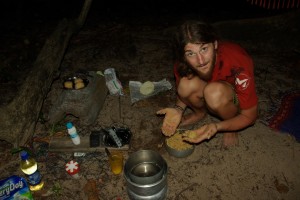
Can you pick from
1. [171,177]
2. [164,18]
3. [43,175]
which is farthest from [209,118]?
[164,18]

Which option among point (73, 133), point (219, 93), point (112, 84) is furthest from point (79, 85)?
point (219, 93)

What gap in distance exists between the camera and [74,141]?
317 centimetres

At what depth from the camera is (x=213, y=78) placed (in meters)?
2.85

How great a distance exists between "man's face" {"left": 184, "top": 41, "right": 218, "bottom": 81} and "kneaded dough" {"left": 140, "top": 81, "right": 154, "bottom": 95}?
57.9 inches

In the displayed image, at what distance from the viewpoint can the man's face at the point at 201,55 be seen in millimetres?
2482

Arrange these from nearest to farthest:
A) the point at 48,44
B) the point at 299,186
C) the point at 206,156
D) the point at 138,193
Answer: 1. the point at 138,193
2. the point at 299,186
3. the point at 206,156
4. the point at 48,44

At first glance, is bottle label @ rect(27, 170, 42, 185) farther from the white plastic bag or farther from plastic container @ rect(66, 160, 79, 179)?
the white plastic bag

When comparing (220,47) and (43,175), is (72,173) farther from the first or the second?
(220,47)

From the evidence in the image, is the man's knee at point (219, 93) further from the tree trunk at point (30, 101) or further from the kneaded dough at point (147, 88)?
the tree trunk at point (30, 101)

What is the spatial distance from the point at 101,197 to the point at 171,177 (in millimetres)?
767

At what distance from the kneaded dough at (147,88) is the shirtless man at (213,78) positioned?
979 millimetres

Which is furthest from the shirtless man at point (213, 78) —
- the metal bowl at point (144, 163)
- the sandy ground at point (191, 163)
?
the sandy ground at point (191, 163)

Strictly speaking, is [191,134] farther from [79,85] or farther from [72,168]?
[79,85]

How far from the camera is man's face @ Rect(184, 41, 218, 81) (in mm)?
2482
